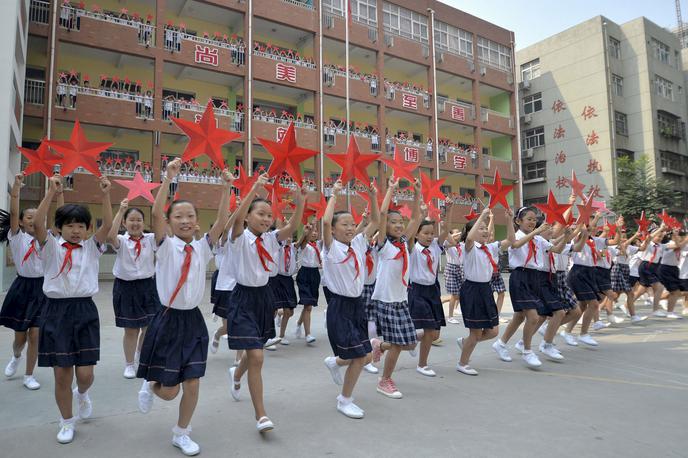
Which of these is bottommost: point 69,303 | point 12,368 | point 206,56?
point 12,368

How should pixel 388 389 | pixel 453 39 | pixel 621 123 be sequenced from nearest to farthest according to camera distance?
pixel 388 389 < pixel 453 39 < pixel 621 123

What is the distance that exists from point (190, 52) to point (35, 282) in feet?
54.6

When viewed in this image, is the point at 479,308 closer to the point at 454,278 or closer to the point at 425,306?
the point at 425,306

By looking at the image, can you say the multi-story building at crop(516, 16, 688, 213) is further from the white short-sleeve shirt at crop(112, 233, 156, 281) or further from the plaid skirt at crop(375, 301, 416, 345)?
the white short-sleeve shirt at crop(112, 233, 156, 281)

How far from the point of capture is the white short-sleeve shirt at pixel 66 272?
12.2 ft

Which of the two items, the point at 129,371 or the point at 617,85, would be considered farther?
the point at 617,85

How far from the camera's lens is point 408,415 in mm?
3912

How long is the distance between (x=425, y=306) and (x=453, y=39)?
87.4ft

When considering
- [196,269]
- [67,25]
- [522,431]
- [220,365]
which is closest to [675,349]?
[522,431]

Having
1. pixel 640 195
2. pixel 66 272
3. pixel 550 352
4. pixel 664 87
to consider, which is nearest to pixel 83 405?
pixel 66 272

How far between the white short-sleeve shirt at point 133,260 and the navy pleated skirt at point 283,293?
A: 1926mm

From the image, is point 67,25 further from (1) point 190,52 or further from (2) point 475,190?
(2) point 475,190

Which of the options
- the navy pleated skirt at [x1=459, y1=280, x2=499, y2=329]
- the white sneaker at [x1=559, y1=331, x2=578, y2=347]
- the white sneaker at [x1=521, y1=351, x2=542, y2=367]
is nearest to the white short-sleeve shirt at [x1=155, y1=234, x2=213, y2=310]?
the navy pleated skirt at [x1=459, y1=280, x2=499, y2=329]

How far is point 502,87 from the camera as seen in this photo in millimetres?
30109
